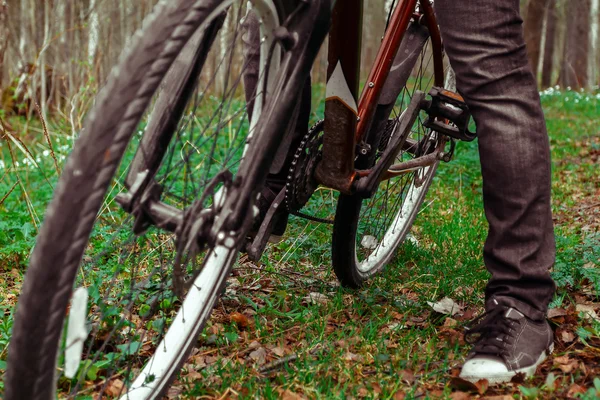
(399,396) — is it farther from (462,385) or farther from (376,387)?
(462,385)

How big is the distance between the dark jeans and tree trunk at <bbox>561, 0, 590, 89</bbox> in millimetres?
12553

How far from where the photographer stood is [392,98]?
2.18 metres

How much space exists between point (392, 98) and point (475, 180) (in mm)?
2486

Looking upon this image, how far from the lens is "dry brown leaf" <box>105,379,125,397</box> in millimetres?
1632

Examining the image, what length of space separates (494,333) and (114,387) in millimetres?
1004

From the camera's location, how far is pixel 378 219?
273cm

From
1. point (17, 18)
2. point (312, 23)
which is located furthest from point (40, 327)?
point (17, 18)

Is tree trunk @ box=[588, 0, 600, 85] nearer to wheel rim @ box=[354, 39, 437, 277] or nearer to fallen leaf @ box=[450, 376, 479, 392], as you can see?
wheel rim @ box=[354, 39, 437, 277]

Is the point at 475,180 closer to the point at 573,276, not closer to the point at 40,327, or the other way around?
the point at 573,276

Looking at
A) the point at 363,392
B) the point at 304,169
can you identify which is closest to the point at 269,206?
the point at 304,169

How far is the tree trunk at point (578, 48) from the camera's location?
13422mm

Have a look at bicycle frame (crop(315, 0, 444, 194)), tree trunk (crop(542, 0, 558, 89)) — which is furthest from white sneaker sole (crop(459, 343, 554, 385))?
tree trunk (crop(542, 0, 558, 89))

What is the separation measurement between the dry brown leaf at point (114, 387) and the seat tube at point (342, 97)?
792 mm

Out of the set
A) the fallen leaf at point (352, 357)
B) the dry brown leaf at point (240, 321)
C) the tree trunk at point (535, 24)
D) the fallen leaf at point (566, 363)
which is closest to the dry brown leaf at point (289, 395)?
the fallen leaf at point (352, 357)
